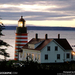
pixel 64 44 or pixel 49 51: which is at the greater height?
pixel 64 44

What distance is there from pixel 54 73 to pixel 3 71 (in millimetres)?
2804

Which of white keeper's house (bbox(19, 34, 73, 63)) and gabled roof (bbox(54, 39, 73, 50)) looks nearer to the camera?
white keeper's house (bbox(19, 34, 73, 63))

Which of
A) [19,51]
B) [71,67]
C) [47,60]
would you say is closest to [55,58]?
[47,60]

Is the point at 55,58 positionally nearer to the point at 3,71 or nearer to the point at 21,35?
the point at 21,35

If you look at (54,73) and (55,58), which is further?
(55,58)

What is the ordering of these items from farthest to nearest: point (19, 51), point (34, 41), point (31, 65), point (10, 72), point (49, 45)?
point (19, 51) → point (34, 41) → point (49, 45) → point (31, 65) → point (10, 72)

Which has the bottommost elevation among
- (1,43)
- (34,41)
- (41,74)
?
(41,74)

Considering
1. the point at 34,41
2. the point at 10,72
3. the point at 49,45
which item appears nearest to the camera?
the point at 10,72

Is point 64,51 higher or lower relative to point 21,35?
lower

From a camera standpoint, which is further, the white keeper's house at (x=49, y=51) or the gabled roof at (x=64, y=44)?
the gabled roof at (x=64, y=44)

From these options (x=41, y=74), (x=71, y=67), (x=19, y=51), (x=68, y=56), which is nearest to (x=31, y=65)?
(x=41, y=74)

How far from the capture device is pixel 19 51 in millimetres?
55938

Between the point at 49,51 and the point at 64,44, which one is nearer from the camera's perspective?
the point at 49,51

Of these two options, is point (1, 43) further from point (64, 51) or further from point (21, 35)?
point (21, 35)
